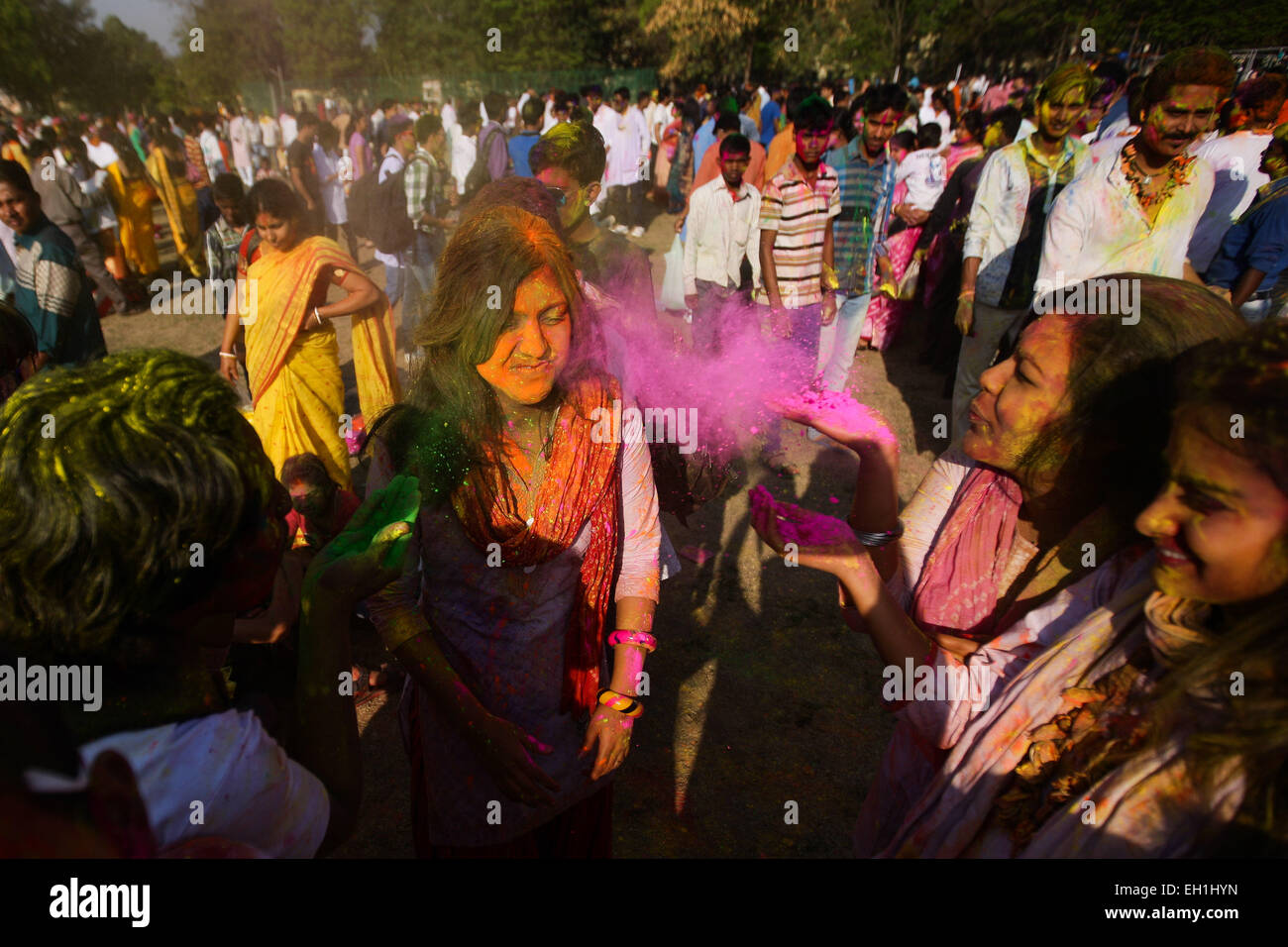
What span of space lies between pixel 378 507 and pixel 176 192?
13026 millimetres

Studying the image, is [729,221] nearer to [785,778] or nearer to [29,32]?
[785,778]

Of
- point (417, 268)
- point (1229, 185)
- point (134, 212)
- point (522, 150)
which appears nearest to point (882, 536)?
point (1229, 185)

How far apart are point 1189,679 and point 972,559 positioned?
736 mm

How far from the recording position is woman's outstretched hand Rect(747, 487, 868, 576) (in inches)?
64.3

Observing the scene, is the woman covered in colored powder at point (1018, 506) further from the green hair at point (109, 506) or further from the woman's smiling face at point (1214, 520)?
the green hair at point (109, 506)

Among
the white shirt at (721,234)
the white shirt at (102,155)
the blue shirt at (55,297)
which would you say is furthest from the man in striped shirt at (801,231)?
the white shirt at (102,155)

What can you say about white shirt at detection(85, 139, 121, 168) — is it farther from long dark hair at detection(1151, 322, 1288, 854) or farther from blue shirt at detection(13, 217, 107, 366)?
long dark hair at detection(1151, 322, 1288, 854)

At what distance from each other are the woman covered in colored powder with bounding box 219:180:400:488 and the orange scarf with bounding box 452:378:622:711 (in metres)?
2.49

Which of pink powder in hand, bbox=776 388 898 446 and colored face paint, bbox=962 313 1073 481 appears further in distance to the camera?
pink powder in hand, bbox=776 388 898 446

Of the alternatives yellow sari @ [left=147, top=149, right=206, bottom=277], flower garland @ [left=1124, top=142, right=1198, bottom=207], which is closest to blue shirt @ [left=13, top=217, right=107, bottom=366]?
flower garland @ [left=1124, top=142, right=1198, bottom=207]

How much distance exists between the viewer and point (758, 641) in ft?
12.7

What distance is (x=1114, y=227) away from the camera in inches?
139

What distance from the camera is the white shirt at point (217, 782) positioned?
38.9 inches

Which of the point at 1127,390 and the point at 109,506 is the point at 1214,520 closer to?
the point at 1127,390
